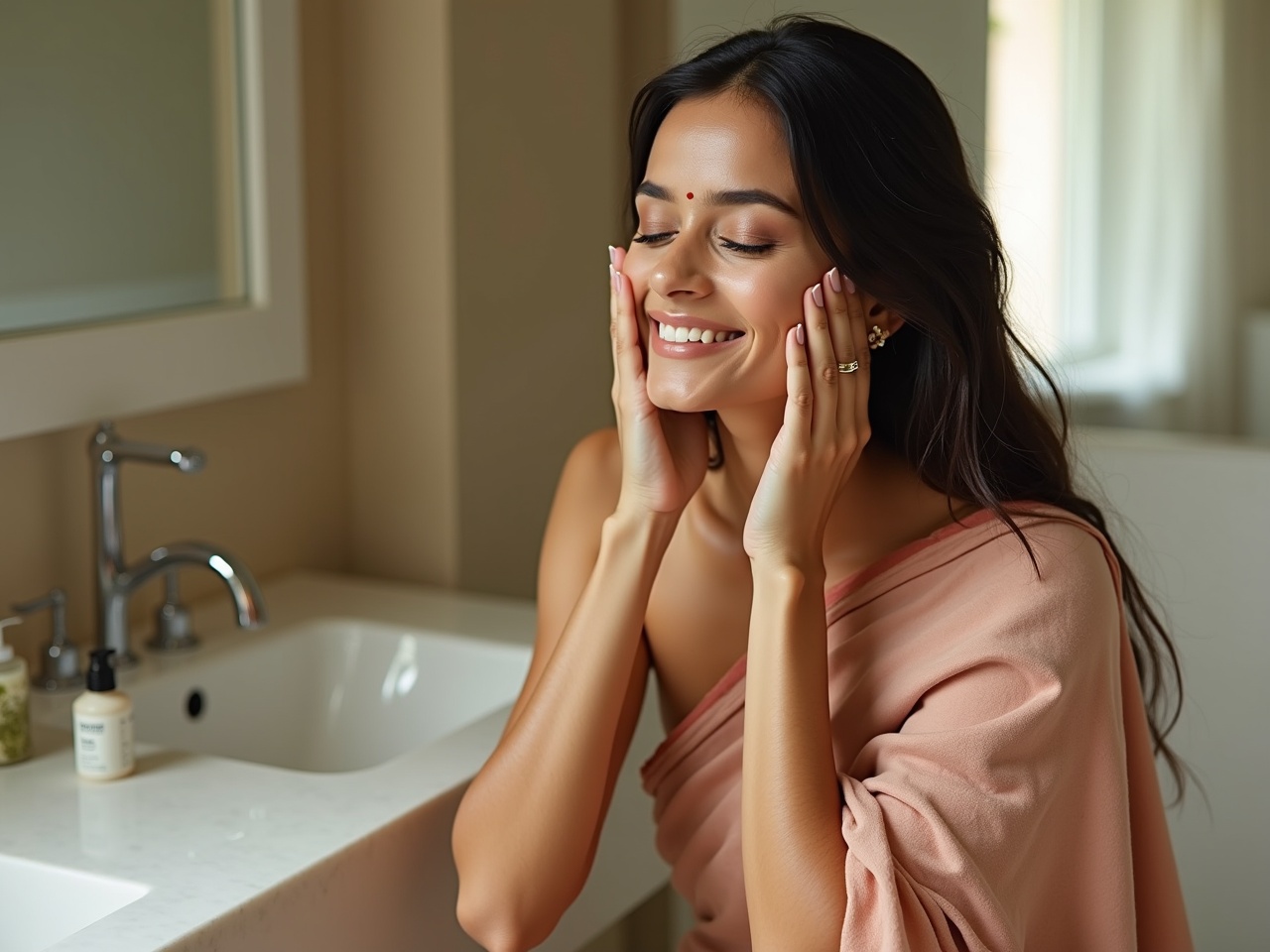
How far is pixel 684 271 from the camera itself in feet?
4.09

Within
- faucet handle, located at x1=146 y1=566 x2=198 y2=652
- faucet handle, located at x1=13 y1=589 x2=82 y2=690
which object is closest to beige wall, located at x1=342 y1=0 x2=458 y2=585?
faucet handle, located at x1=146 y1=566 x2=198 y2=652

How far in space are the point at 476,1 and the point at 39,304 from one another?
0.72m

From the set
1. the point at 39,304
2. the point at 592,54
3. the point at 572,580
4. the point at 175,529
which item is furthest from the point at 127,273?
the point at 592,54

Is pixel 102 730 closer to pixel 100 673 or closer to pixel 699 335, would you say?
pixel 100 673

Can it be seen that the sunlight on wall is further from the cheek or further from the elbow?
the elbow

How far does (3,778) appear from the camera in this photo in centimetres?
138

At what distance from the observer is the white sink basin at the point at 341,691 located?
1.76 meters

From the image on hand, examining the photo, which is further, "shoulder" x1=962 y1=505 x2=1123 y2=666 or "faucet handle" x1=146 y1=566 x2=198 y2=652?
"faucet handle" x1=146 y1=566 x2=198 y2=652

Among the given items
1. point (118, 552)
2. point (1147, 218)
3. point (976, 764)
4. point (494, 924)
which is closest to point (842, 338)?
point (976, 764)

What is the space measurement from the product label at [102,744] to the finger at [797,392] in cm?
66

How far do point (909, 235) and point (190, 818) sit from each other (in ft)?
2.57

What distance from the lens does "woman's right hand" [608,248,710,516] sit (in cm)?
135

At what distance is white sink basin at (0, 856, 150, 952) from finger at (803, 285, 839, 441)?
2.19 feet

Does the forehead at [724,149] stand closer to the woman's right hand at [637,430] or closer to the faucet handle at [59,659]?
the woman's right hand at [637,430]
